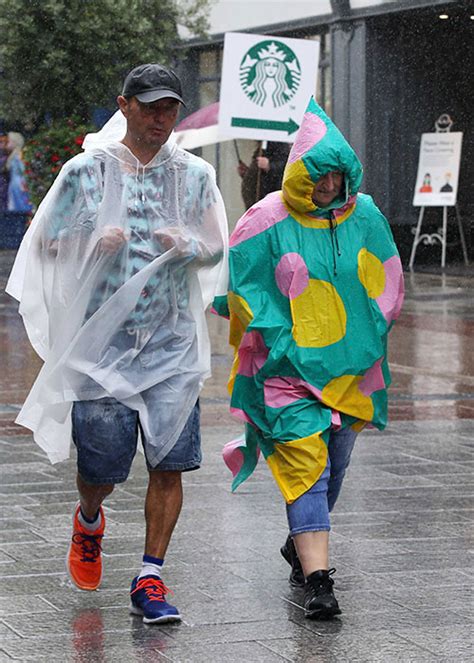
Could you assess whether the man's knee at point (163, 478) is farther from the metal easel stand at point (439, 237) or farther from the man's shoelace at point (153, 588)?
the metal easel stand at point (439, 237)

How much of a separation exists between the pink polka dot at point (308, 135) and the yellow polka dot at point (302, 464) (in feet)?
3.15

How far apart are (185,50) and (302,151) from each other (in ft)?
65.1

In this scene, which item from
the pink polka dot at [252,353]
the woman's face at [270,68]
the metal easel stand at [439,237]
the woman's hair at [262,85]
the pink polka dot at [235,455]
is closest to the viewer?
the pink polka dot at [252,353]

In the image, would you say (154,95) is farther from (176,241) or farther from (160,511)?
(160,511)

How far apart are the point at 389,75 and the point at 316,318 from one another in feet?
61.1

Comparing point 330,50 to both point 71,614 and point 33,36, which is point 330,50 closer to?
point 33,36

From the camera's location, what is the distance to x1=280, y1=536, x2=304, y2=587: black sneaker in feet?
17.4

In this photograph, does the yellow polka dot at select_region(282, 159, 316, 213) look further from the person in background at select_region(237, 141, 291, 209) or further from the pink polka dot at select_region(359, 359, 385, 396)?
the person in background at select_region(237, 141, 291, 209)

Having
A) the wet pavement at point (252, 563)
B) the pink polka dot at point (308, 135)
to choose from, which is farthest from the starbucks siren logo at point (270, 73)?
the pink polka dot at point (308, 135)

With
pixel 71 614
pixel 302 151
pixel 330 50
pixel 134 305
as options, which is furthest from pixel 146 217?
pixel 330 50

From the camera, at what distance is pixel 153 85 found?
495 centimetres

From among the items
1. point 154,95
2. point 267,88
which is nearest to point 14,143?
point 267,88

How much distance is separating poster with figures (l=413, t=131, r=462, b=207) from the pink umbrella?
11.4 ft

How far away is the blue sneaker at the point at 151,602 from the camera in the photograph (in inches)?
187
